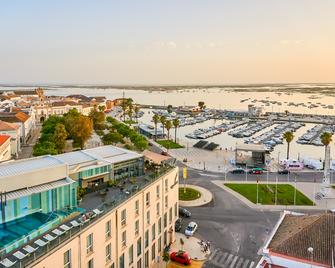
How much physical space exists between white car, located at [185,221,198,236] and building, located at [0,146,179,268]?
1963 millimetres

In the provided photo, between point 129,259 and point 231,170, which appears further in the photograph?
point 231,170

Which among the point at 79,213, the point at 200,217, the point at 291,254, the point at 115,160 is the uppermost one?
the point at 115,160

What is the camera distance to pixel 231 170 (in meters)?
55.2

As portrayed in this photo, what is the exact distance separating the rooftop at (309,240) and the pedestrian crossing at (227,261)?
7524mm

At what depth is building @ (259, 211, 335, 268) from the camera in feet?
59.7

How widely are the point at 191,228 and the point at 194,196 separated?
9.22 metres

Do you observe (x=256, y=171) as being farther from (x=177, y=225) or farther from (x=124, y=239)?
(x=124, y=239)

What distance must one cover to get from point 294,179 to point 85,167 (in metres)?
36.0

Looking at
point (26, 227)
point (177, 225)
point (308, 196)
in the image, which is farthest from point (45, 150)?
point (308, 196)

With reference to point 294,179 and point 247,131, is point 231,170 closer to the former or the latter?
point 294,179

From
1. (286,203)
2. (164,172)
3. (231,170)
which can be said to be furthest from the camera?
(231,170)

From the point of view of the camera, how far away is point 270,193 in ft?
146

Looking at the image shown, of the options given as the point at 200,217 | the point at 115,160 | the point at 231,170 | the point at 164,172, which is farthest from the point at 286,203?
the point at 115,160

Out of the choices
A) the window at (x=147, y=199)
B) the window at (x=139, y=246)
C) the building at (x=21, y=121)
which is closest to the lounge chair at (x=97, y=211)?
the window at (x=139, y=246)
